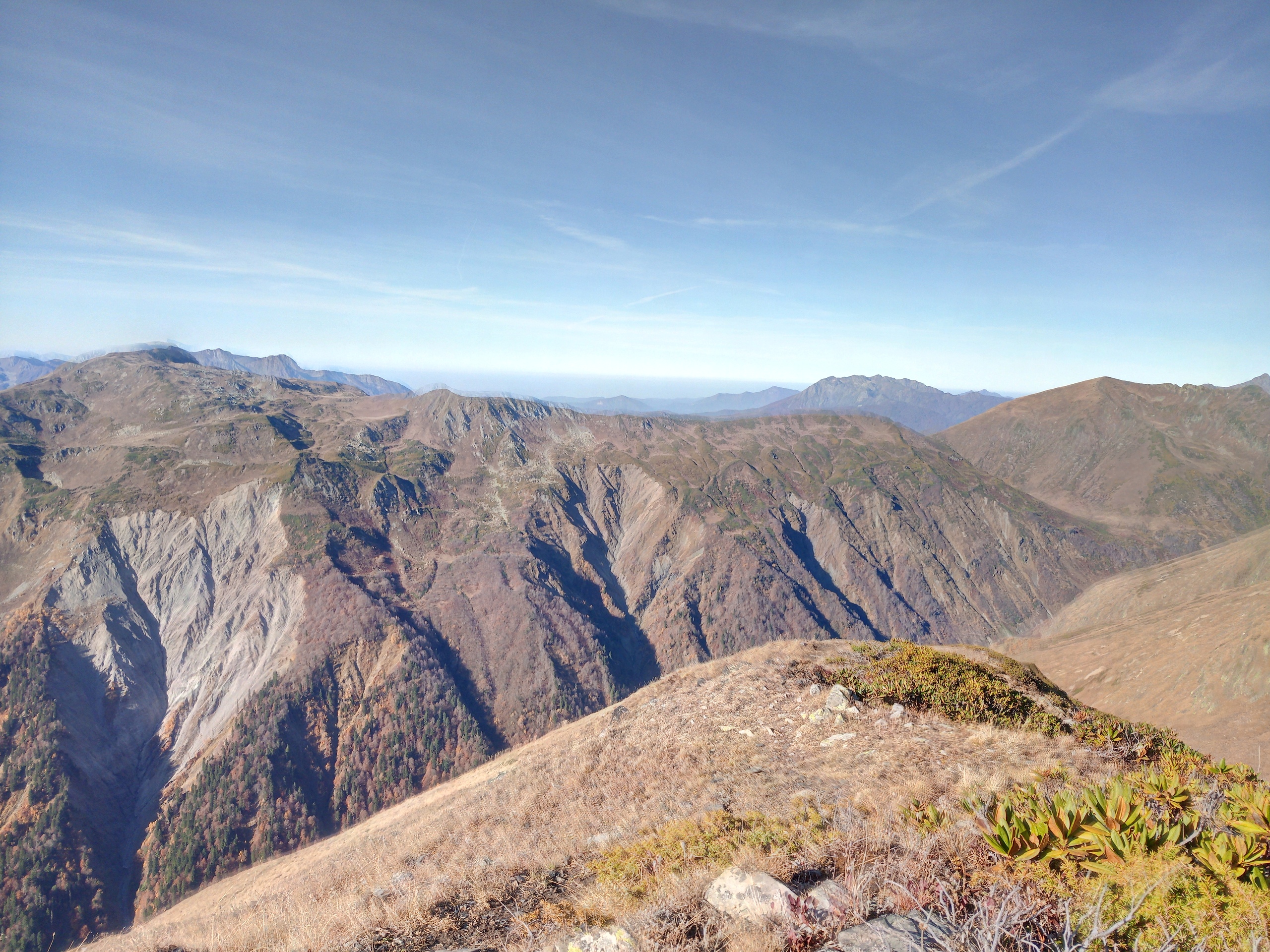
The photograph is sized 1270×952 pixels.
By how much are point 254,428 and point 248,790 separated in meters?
102

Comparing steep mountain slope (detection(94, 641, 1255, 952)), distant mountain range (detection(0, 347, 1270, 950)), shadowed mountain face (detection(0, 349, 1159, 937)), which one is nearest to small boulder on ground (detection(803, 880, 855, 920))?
steep mountain slope (detection(94, 641, 1255, 952))

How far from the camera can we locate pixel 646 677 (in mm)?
129875

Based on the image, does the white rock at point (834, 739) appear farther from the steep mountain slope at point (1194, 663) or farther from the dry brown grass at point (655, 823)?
the steep mountain slope at point (1194, 663)

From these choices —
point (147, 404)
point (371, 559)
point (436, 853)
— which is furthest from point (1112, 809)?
point (147, 404)

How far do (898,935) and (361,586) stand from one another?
130086 millimetres

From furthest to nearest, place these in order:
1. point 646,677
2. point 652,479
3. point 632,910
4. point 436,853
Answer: point 652,479, point 646,677, point 436,853, point 632,910

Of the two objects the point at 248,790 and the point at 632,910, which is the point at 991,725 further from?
the point at 248,790

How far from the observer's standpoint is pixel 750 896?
6.91 m

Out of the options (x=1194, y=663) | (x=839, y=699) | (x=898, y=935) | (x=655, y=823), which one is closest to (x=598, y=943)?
(x=898, y=935)

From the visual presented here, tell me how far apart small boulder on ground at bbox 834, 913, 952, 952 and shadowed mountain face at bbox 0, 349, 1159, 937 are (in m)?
110

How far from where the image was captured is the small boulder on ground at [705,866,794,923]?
655cm

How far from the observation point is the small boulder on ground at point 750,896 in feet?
21.5

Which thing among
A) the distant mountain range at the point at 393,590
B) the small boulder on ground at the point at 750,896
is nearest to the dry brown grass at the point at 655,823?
the small boulder on ground at the point at 750,896

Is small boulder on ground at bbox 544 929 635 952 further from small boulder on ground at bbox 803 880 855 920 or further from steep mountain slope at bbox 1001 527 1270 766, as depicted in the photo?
steep mountain slope at bbox 1001 527 1270 766
